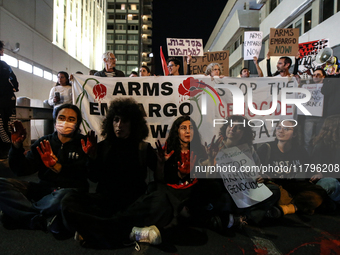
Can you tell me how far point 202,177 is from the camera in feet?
8.02

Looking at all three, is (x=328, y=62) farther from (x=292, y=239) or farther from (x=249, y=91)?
(x=292, y=239)

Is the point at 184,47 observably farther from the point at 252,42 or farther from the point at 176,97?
the point at 176,97

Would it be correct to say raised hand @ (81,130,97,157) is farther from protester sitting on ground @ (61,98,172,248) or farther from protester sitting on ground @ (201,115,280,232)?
protester sitting on ground @ (201,115,280,232)

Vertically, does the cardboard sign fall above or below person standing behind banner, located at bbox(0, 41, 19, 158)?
above

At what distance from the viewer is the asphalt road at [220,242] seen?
198 centimetres

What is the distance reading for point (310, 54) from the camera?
22.9ft

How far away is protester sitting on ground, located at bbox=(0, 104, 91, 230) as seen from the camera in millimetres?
2227

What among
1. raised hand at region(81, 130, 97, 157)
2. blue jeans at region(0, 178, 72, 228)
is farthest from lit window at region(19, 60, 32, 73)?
raised hand at region(81, 130, 97, 157)

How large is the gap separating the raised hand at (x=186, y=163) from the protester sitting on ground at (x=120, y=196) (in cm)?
27

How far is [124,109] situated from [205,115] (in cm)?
179

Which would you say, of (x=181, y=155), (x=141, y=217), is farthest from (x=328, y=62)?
(x=141, y=217)

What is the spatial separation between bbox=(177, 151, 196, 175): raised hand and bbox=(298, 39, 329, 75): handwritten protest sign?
233 inches

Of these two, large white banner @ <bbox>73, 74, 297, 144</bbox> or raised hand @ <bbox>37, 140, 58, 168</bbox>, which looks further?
large white banner @ <bbox>73, 74, 297, 144</bbox>

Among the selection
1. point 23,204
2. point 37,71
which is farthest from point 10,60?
point 23,204
